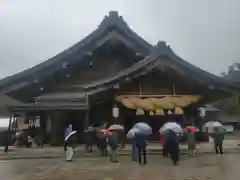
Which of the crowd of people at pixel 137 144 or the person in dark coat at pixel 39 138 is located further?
the person in dark coat at pixel 39 138

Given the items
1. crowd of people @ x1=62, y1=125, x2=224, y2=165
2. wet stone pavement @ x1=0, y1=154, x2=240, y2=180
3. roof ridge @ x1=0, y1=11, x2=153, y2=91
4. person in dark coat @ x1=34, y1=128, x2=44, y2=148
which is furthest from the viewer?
roof ridge @ x1=0, y1=11, x2=153, y2=91

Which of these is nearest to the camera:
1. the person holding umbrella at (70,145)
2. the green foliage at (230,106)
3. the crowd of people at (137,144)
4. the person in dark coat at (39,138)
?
the crowd of people at (137,144)

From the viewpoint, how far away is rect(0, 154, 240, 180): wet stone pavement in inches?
473

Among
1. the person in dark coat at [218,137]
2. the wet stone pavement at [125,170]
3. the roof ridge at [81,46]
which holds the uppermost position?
the roof ridge at [81,46]

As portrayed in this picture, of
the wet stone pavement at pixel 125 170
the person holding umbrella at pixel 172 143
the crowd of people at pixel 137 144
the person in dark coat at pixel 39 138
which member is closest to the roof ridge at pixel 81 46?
the person in dark coat at pixel 39 138

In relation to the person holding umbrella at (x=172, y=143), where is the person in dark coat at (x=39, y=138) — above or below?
above

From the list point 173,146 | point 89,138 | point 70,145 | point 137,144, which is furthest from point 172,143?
point 89,138

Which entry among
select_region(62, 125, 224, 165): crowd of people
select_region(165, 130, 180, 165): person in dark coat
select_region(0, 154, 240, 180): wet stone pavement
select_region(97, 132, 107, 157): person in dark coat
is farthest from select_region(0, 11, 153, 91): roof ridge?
select_region(165, 130, 180, 165): person in dark coat

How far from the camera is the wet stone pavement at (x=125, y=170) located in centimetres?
1202

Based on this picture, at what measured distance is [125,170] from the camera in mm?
13578

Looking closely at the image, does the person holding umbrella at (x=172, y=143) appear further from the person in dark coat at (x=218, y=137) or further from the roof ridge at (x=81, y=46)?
the roof ridge at (x=81, y=46)

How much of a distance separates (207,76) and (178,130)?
24.3ft

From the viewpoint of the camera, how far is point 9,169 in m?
14.9

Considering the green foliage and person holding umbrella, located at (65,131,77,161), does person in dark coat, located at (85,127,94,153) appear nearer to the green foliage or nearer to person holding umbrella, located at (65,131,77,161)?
person holding umbrella, located at (65,131,77,161)
